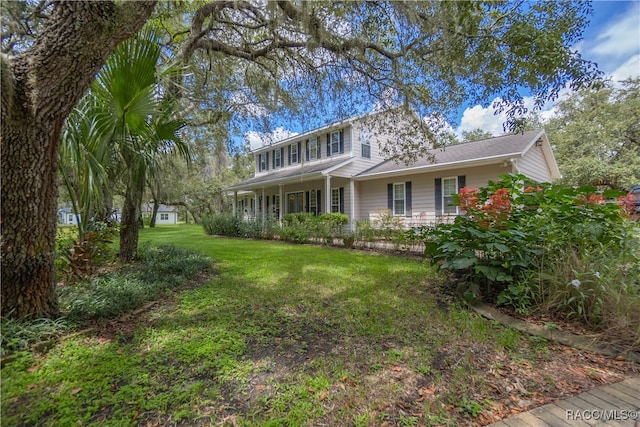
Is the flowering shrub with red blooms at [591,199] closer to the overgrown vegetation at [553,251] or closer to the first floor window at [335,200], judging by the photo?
the overgrown vegetation at [553,251]

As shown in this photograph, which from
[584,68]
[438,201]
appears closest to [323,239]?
[438,201]

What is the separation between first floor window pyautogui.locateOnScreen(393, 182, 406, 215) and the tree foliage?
1067cm

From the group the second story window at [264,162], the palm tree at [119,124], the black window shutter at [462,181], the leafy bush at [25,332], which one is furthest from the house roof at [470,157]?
the leafy bush at [25,332]

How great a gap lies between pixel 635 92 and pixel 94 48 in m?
27.6

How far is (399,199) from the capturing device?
12328 mm

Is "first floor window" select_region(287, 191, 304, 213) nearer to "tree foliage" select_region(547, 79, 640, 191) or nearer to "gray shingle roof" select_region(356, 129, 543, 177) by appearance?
"gray shingle roof" select_region(356, 129, 543, 177)

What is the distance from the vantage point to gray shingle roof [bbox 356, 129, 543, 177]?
31.2 ft

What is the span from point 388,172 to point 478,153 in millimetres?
3386

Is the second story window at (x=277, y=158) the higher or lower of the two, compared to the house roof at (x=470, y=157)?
higher

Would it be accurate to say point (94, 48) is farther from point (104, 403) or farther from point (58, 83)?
point (104, 403)

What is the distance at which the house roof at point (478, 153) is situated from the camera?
9.31 m

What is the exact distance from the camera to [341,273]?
18.4 feet

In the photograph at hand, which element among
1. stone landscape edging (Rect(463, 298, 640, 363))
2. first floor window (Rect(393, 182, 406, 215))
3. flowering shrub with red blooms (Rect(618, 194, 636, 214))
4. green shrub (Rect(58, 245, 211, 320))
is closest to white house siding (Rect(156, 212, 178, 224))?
first floor window (Rect(393, 182, 406, 215))

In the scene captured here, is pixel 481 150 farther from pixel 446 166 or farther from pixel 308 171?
pixel 308 171
